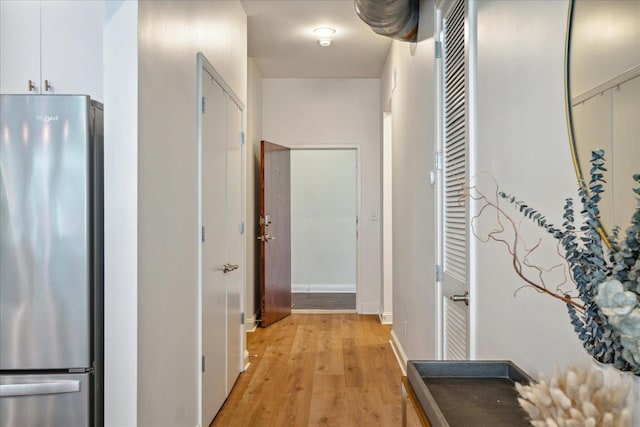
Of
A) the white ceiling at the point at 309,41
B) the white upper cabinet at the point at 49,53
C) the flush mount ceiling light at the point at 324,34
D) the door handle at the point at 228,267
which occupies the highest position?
the white ceiling at the point at 309,41

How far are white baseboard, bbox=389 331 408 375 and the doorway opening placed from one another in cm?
284

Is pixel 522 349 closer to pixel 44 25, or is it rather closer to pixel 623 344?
pixel 623 344

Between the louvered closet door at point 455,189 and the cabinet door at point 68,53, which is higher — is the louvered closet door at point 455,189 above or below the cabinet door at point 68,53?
below

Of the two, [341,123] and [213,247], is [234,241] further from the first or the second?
[341,123]

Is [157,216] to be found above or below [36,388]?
above

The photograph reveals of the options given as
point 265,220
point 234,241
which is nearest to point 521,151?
point 234,241

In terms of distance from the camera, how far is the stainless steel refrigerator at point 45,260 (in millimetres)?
1610

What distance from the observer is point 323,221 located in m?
7.31

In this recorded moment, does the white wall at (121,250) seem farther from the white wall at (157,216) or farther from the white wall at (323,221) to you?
the white wall at (323,221)

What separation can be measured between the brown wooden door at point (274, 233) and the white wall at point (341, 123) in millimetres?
416

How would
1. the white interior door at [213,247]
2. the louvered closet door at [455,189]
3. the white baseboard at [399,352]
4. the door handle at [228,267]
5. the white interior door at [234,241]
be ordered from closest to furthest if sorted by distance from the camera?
the louvered closet door at [455,189], the white interior door at [213,247], the door handle at [228,267], the white interior door at [234,241], the white baseboard at [399,352]

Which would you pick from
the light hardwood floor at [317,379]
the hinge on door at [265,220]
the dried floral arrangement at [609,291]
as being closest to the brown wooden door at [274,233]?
the hinge on door at [265,220]

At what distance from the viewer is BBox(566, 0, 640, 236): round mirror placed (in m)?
0.74

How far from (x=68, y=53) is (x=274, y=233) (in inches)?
137
